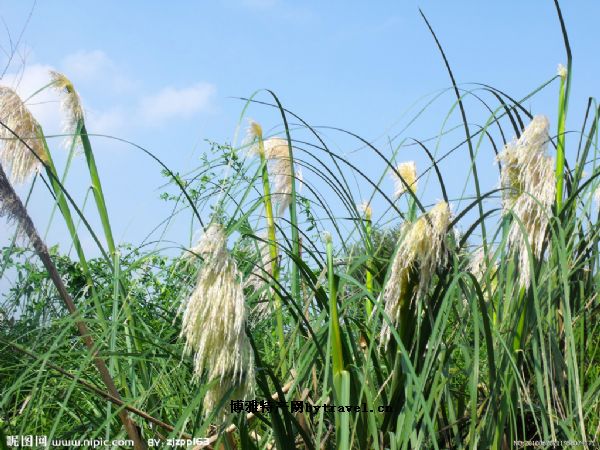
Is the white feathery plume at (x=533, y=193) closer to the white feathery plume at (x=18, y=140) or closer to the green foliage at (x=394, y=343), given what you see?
the green foliage at (x=394, y=343)

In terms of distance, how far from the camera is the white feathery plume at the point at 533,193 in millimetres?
2219

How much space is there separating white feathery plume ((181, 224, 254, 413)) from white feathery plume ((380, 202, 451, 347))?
0.45m

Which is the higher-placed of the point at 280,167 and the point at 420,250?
the point at 280,167

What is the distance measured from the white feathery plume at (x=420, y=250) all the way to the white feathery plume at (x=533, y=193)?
0.33 m

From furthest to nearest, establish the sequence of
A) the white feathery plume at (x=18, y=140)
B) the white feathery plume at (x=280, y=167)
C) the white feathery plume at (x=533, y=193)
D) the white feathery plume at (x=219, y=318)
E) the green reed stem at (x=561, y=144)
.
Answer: the white feathery plume at (x=280, y=167)
the white feathery plume at (x=18, y=140)
the green reed stem at (x=561, y=144)
the white feathery plume at (x=533, y=193)
the white feathery plume at (x=219, y=318)

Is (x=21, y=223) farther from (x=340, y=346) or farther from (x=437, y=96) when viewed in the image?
(x=437, y=96)

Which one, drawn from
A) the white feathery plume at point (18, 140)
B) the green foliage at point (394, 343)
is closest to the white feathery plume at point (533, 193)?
the green foliage at point (394, 343)

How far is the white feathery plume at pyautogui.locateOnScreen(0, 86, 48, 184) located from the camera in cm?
273

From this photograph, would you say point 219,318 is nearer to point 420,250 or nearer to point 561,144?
point 420,250

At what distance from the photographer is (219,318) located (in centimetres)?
156

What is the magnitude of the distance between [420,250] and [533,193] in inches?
22.4

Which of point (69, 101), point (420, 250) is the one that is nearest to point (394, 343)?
point (420, 250)

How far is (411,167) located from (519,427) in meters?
0.94

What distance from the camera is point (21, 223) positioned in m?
2.28
